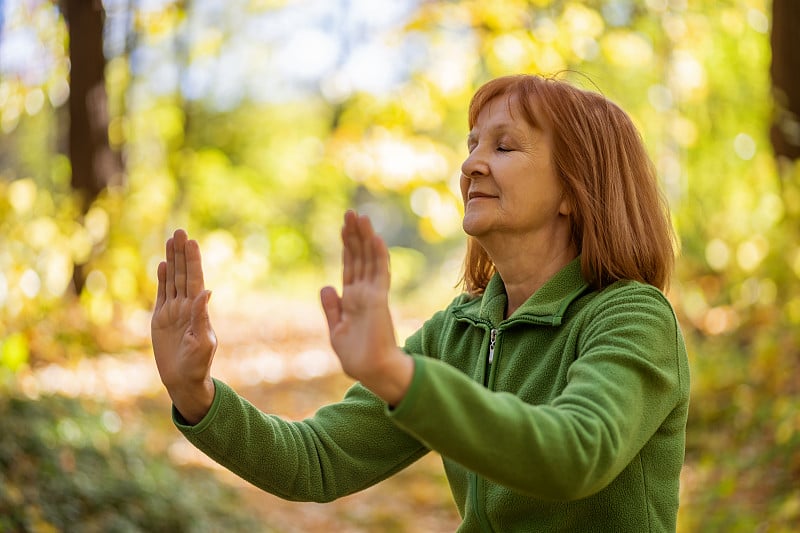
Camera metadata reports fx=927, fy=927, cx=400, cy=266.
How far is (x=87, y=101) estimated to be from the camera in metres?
9.62

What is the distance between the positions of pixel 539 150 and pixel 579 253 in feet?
0.87

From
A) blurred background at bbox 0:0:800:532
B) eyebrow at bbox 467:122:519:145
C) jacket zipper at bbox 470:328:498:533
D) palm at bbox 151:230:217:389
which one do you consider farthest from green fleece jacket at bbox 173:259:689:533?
blurred background at bbox 0:0:800:532

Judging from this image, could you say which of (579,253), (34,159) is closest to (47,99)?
(579,253)

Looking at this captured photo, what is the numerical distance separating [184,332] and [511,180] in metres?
0.75

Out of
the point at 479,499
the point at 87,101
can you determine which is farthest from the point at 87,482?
the point at 87,101

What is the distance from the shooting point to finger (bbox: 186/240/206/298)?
1.87 metres

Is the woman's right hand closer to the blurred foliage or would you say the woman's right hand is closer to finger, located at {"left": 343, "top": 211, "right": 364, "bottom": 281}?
finger, located at {"left": 343, "top": 211, "right": 364, "bottom": 281}

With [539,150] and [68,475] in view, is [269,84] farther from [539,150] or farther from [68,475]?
[539,150]

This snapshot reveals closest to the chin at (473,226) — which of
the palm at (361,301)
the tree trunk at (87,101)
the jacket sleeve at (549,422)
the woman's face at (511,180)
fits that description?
the woman's face at (511,180)

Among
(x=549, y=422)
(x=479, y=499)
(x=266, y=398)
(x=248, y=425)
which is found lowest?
(x=266, y=398)

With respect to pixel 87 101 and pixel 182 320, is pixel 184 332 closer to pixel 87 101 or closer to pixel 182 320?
pixel 182 320

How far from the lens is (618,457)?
153cm

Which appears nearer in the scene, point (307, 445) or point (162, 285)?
point (162, 285)

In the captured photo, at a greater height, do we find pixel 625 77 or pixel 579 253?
pixel 579 253
